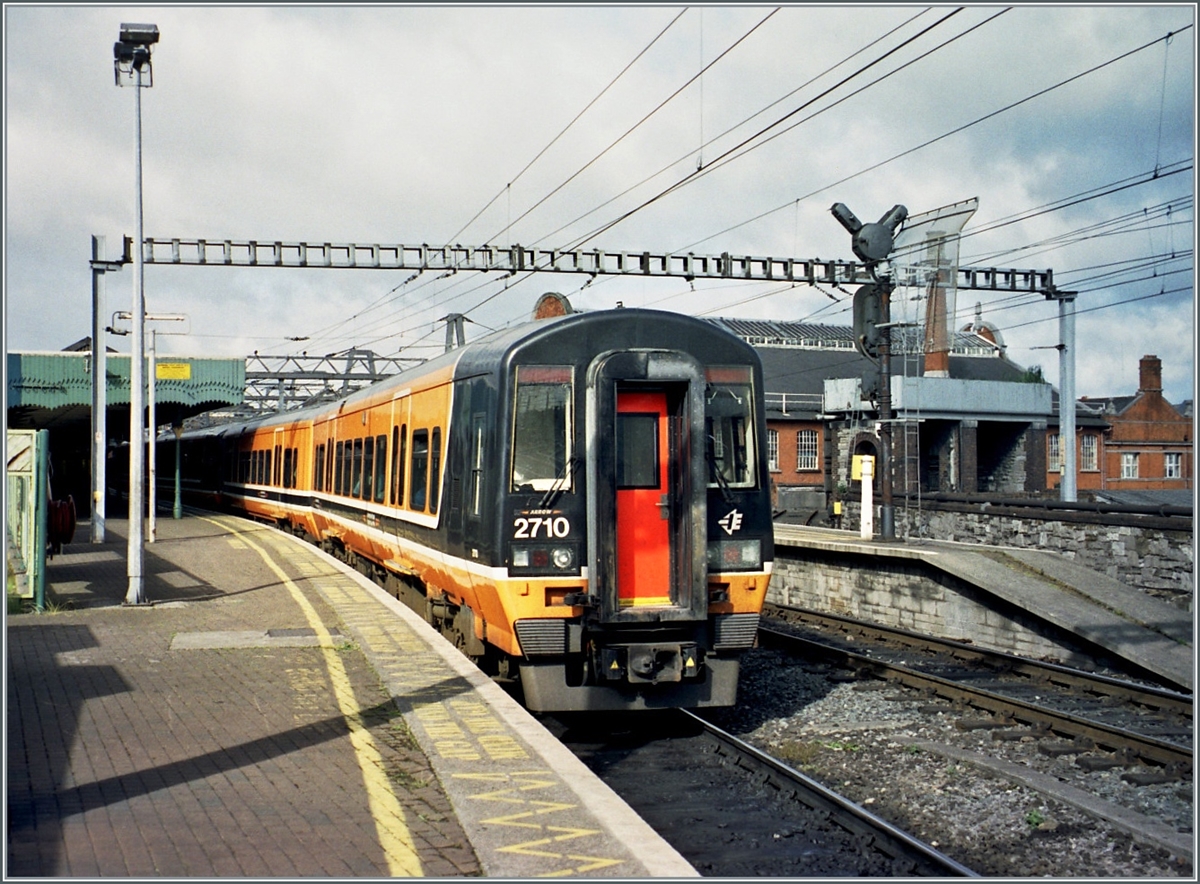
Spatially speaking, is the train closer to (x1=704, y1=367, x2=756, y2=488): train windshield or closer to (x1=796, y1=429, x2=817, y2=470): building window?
(x1=704, y1=367, x2=756, y2=488): train windshield

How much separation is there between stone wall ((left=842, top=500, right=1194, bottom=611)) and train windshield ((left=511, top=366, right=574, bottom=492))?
409 inches

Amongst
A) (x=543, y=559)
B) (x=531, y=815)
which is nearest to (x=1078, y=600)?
(x=543, y=559)

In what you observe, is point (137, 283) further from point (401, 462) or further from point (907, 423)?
point (907, 423)

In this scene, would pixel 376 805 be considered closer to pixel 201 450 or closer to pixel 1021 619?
pixel 1021 619

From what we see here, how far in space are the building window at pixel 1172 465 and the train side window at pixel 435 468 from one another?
55358 millimetres

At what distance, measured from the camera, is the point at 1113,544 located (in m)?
21.3

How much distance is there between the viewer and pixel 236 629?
12.3 meters

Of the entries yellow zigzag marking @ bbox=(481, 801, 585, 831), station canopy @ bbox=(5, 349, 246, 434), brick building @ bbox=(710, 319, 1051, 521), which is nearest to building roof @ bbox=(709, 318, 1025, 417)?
brick building @ bbox=(710, 319, 1051, 521)

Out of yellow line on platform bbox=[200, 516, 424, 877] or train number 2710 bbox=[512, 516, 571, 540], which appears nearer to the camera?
yellow line on platform bbox=[200, 516, 424, 877]

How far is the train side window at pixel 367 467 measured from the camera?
1689 cm

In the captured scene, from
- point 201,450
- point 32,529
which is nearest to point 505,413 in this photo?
point 32,529

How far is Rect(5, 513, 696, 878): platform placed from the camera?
5449 millimetres

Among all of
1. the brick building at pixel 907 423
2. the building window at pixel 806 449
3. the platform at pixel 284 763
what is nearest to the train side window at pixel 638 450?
the platform at pixel 284 763

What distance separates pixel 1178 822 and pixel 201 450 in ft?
139
